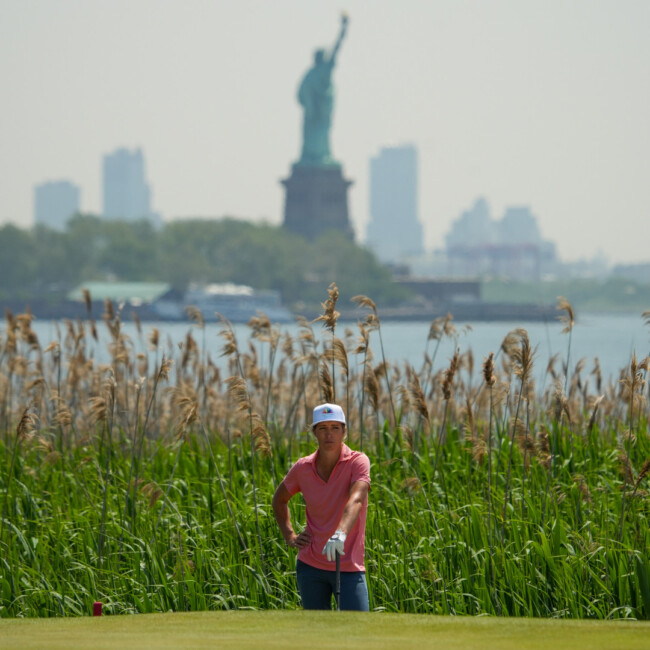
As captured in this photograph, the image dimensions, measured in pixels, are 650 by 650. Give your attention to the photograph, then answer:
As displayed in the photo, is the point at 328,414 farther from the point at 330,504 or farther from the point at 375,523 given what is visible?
the point at 375,523

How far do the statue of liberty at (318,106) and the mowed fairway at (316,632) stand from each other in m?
126

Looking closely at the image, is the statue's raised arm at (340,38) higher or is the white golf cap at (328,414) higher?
the statue's raised arm at (340,38)

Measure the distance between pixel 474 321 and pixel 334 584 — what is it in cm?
12882

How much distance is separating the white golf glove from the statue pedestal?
13622 cm

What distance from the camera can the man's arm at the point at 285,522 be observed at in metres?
5.90

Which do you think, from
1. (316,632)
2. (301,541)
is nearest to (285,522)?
(301,541)

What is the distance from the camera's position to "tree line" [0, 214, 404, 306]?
139875mm

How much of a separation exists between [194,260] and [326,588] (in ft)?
465

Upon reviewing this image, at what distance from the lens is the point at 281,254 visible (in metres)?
141

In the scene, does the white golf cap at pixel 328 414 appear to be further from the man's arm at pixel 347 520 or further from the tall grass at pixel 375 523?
the tall grass at pixel 375 523

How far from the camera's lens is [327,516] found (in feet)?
19.2

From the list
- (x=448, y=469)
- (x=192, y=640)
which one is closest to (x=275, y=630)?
(x=192, y=640)

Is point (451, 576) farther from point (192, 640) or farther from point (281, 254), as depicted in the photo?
point (281, 254)

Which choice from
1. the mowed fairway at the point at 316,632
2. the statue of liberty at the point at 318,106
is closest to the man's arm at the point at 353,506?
the mowed fairway at the point at 316,632
